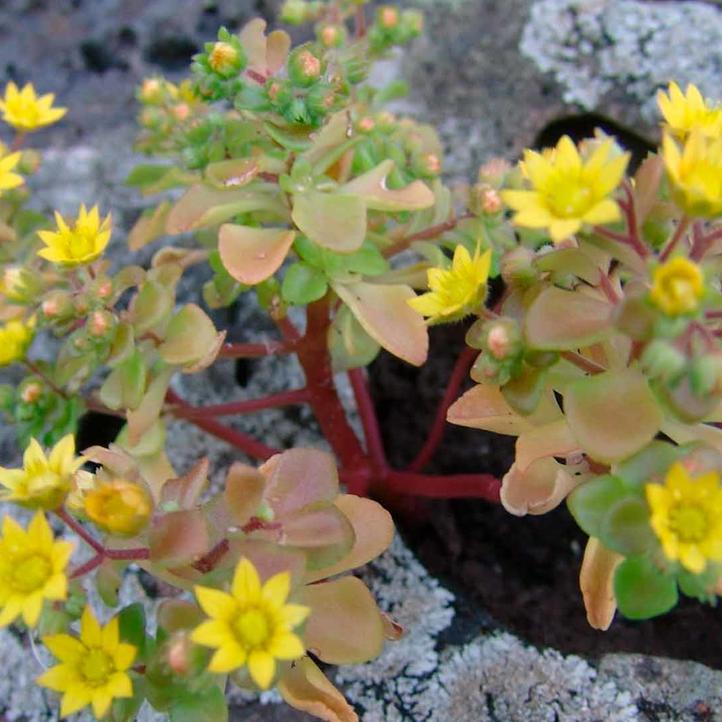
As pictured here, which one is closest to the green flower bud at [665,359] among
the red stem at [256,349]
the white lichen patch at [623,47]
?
the red stem at [256,349]

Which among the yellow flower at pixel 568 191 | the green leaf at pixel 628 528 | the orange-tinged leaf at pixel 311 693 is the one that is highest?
the yellow flower at pixel 568 191

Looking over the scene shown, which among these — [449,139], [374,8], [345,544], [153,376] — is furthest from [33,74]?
[345,544]

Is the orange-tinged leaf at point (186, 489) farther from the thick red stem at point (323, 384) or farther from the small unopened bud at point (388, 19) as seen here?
the small unopened bud at point (388, 19)

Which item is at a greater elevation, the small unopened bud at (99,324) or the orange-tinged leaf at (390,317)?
the small unopened bud at (99,324)

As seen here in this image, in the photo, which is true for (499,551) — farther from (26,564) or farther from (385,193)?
(26,564)

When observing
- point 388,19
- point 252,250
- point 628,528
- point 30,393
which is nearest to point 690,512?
point 628,528

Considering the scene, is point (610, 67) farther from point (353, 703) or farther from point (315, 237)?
point (353, 703)

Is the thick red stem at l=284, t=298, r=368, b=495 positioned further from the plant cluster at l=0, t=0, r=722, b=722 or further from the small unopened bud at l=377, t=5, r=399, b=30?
the small unopened bud at l=377, t=5, r=399, b=30
